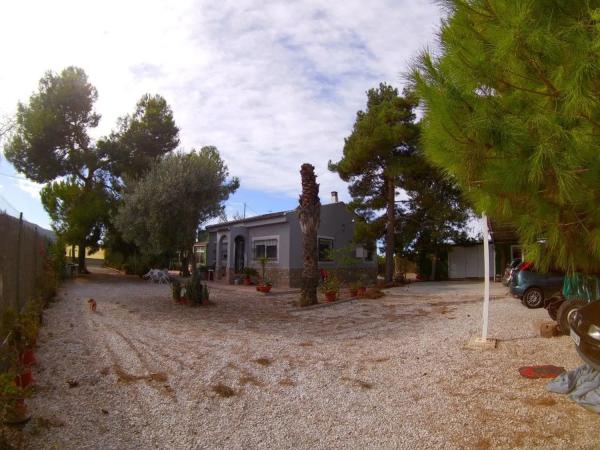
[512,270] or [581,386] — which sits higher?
[512,270]

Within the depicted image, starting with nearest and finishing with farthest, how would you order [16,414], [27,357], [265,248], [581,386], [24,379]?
[16,414], [24,379], [581,386], [27,357], [265,248]

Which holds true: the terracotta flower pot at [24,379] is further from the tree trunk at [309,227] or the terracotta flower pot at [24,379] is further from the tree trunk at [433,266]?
the tree trunk at [433,266]

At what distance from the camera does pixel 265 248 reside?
74.1ft

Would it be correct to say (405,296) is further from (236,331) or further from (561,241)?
(561,241)

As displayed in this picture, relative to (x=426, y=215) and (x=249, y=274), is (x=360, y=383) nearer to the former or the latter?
(x=249, y=274)

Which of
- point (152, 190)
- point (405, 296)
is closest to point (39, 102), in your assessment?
point (152, 190)

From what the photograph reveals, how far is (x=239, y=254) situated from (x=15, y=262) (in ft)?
57.2

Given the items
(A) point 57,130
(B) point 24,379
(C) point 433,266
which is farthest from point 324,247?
(B) point 24,379

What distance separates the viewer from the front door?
24.4 metres

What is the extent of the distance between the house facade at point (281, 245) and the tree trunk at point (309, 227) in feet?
19.3

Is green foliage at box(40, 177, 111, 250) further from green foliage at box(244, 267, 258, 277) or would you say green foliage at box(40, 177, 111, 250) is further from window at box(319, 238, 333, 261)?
window at box(319, 238, 333, 261)

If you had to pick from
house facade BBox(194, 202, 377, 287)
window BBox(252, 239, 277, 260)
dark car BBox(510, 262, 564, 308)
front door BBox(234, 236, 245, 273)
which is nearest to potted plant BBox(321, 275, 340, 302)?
house facade BBox(194, 202, 377, 287)

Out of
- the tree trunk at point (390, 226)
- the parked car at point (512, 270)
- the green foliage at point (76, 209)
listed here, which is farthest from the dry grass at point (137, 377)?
the green foliage at point (76, 209)

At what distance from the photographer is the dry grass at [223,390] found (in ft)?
17.4
